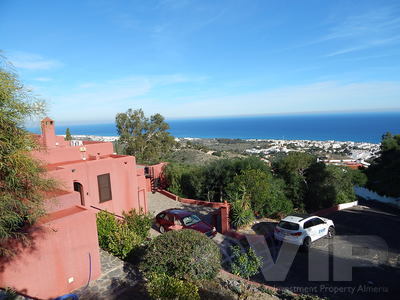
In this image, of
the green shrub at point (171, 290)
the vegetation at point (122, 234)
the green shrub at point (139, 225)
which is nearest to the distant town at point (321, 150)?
the green shrub at point (139, 225)

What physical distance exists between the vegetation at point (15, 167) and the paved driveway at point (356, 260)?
6552 mm

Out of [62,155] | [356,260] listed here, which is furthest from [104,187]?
[356,260]

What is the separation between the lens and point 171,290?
518 centimetres

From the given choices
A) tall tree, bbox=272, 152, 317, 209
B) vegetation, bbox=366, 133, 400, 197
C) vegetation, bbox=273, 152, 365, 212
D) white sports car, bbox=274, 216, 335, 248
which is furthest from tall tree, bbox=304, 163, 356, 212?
white sports car, bbox=274, 216, 335, 248

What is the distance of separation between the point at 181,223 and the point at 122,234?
10.6ft

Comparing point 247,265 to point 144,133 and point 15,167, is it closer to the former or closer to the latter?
point 15,167

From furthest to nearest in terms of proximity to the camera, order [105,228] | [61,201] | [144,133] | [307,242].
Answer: [144,133]
[307,242]
[105,228]
[61,201]

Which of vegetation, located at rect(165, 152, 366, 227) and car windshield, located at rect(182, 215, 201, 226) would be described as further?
vegetation, located at rect(165, 152, 366, 227)

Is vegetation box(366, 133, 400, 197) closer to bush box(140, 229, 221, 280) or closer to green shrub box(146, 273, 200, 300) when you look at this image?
bush box(140, 229, 221, 280)

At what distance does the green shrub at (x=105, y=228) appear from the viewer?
27.9ft

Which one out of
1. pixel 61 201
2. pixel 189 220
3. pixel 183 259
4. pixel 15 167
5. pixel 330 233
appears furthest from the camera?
pixel 189 220

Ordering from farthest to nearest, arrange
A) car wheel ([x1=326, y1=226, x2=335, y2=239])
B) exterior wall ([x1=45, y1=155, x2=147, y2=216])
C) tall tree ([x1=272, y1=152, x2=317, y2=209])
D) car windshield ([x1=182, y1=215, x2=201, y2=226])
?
1. tall tree ([x1=272, y1=152, x2=317, y2=209])
2. car windshield ([x1=182, y1=215, x2=201, y2=226])
3. car wheel ([x1=326, y1=226, x2=335, y2=239])
4. exterior wall ([x1=45, y1=155, x2=147, y2=216])

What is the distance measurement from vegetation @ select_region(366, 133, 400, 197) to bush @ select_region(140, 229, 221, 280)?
18.4m

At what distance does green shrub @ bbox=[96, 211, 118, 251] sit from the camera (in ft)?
27.9
